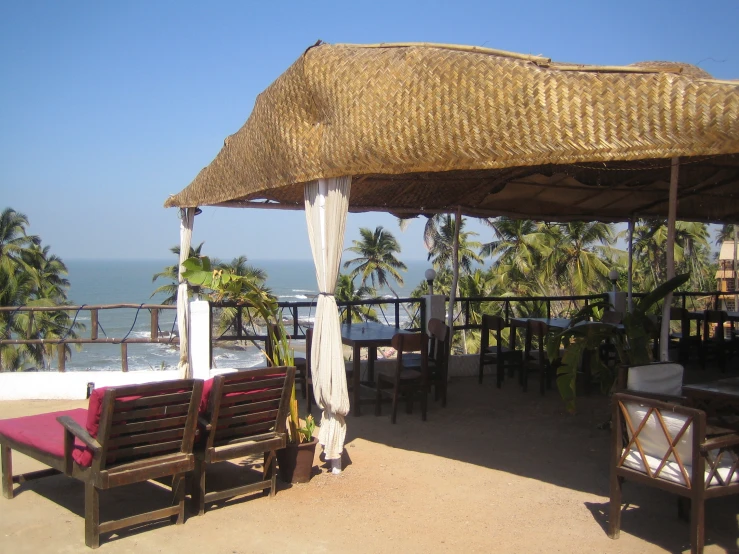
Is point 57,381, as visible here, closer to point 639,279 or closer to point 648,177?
point 648,177

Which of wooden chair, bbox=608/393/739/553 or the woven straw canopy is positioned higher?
the woven straw canopy

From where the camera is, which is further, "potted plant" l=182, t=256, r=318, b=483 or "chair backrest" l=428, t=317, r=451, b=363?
"chair backrest" l=428, t=317, r=451, b=363

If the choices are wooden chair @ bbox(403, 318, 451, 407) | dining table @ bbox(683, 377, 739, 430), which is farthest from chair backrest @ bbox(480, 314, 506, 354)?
dining table @ bbox(683, 377, 739, 430)

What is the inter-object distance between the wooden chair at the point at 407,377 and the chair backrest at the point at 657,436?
102 inches

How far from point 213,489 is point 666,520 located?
9.24ft

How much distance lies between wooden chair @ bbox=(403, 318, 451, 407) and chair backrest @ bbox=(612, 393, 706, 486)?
2.89 meters

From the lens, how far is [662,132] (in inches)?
136

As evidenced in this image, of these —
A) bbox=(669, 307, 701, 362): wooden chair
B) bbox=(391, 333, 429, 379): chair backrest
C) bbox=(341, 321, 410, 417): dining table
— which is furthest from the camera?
bbox=(669, 307, 701, 362): wooden chair

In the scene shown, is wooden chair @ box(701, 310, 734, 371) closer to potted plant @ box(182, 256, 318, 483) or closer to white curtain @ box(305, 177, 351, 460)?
white curtain @ box(305, 177, 351, 460)

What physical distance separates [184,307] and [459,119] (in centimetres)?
385

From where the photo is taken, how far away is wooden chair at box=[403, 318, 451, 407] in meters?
6.56

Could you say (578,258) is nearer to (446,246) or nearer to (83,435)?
(446,246)

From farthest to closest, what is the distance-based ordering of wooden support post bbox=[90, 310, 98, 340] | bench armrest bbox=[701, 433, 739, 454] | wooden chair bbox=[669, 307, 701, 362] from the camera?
wooden chair bbox=[669, 307, 701, 362] → wooden support post bbox=[90, 310, 98, 340] → bench armrest bbox=[701, 433, 739, 454]

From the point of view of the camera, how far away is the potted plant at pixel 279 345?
4562mm
